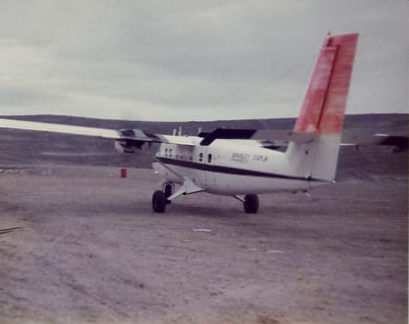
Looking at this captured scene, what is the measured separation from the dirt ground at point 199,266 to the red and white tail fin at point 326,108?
1.89 meters

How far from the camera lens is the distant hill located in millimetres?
11734

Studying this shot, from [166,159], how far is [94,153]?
162 feet

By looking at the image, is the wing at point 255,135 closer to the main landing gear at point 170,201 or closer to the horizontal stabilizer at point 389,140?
the horizontal stabilizer at point 389,140

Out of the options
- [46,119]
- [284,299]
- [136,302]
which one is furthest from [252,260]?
[46,119]

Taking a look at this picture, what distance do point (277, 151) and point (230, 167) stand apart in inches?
66.7

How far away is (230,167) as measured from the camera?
16672mm

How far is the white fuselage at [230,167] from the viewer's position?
1466cm

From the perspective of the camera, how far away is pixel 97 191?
26.0 metres

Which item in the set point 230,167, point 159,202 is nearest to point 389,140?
point 230,167

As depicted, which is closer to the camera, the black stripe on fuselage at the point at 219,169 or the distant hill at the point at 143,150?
the distant hill at the point at 143,150

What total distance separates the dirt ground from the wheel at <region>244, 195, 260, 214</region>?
361mm

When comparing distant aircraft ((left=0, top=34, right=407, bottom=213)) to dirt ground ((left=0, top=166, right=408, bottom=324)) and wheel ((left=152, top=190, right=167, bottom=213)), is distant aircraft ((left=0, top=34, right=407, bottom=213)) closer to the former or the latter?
wheel ((left=152, top=190, right=167, bottom=213))

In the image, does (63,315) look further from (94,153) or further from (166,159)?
(94,153)

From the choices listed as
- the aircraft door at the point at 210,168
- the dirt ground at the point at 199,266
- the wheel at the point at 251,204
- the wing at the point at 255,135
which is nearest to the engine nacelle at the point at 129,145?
the dirt ground at the point at 199,266
